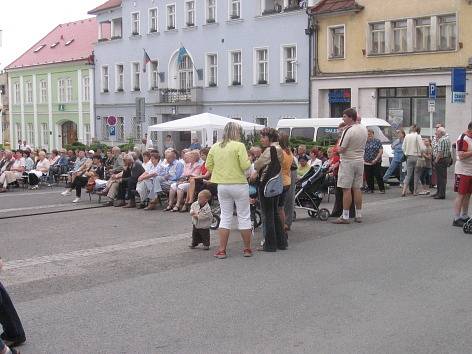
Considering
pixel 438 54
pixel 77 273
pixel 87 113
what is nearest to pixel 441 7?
pixel 438 54

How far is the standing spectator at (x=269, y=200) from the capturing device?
1005 cm

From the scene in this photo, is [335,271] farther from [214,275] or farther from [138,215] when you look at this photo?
[138,215]

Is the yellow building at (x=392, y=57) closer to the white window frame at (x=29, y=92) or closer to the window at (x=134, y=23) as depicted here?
the window at (x=134, y=23)

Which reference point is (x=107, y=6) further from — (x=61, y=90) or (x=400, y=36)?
(x=400, y=36)

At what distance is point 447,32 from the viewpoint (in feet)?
A: 100

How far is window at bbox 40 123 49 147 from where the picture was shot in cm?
5897

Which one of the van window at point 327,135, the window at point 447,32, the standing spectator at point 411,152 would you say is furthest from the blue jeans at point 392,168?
the window at point 447,32

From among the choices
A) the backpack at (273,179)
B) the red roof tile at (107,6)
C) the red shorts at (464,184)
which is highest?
the red roof tile at (107,6)

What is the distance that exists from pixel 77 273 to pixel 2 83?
62987 mm

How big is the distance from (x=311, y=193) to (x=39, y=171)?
532 inches

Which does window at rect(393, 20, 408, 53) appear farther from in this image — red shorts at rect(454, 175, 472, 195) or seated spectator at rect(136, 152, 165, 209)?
red shorts at rect(454, 175, 472, 195)

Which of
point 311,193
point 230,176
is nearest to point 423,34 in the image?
point 311,193

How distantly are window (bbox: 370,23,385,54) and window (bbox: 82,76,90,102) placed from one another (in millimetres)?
26819

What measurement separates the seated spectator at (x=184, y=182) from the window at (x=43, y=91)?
45360mm
